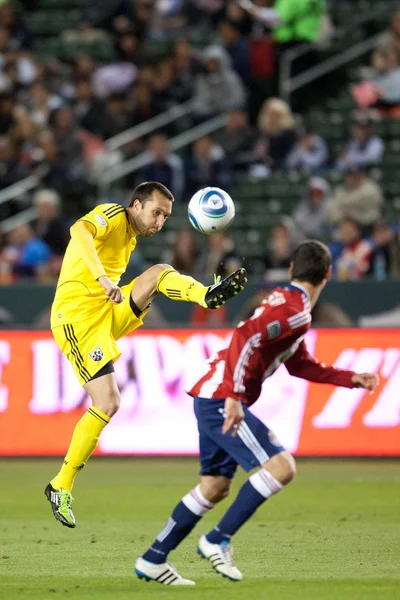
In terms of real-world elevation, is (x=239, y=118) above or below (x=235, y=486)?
above

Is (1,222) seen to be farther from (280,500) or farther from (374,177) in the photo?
(280,500)

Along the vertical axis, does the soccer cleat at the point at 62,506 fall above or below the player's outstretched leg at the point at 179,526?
below

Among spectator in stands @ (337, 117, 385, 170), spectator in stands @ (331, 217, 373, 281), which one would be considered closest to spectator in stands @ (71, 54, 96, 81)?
spectator in stands @ (337, 117, 385, 170)

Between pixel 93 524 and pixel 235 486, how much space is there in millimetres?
2451

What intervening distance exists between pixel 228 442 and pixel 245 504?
1.09 feet

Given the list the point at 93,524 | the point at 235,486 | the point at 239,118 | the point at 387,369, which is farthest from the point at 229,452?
the point at 239,118

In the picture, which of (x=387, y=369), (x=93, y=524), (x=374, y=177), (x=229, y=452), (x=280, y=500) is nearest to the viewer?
(x=229, y=452)

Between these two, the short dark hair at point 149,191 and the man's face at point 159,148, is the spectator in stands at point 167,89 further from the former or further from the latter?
the short dark hair at point 149,191

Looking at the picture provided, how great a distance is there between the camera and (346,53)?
18.5 metres

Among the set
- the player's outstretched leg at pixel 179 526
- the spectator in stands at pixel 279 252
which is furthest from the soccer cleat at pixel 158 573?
the spectator in stands at pixel 279 252

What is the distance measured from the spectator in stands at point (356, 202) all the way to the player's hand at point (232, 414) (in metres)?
9.43

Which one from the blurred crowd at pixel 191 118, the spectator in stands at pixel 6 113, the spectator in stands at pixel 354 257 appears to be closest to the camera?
the spectator in stands at pixel 354 257

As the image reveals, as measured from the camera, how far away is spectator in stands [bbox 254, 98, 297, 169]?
1638cm

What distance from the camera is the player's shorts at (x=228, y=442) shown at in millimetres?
6104
